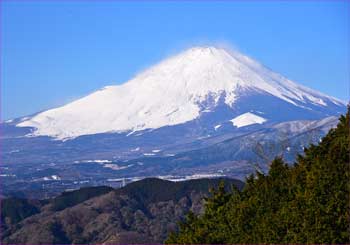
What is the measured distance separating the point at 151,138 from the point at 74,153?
65.4 feet

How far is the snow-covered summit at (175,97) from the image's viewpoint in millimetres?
185750

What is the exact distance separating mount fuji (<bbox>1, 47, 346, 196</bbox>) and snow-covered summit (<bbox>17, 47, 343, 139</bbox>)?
0.64 feet

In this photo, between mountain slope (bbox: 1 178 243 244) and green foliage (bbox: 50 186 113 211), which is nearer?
mountain slope (bbox: 1 178 243 244)

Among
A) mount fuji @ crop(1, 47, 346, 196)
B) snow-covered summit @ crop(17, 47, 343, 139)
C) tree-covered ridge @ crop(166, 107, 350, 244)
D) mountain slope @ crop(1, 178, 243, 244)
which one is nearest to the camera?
tree-covered ridge @ crop(166, 107, 350, 244)

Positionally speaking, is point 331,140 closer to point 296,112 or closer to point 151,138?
point 151,138

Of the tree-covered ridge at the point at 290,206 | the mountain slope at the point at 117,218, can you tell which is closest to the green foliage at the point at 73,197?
the mountain slope at the point at 117,218

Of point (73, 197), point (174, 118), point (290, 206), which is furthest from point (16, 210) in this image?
point (174, 118)

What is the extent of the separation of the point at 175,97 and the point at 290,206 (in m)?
173

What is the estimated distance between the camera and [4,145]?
16425cm

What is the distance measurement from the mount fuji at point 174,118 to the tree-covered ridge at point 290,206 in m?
117

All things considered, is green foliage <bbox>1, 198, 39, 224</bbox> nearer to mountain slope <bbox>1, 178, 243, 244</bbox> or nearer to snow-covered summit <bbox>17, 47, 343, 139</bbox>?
mountain slope <bbox>1, 178, 243, 244</bbox>

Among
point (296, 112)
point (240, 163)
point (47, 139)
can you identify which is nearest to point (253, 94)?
point (296, 112)

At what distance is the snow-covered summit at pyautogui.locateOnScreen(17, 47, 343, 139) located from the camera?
186 metres

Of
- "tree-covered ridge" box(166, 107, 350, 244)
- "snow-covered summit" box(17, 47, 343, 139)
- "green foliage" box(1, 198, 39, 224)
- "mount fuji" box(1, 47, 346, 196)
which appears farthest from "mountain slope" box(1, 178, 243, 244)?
"snow-covered summit" box(17, 47, 343, 139)
